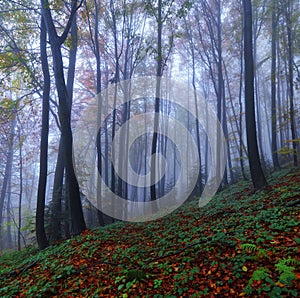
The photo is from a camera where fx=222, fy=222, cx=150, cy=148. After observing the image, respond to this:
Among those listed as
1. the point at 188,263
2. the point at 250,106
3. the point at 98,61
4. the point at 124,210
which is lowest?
the point at 124,210

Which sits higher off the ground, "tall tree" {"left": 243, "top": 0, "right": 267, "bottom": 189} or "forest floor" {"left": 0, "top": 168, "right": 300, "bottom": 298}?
"tall tree" {"left": 243, "top": 0, "right": 267, "bottom": 189}

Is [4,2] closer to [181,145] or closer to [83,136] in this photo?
[83,136]

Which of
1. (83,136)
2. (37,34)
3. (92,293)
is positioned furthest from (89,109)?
(92,293)

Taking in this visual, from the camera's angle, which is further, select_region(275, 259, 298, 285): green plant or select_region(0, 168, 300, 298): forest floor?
select_region(0, 168, 300, 298): forest floor

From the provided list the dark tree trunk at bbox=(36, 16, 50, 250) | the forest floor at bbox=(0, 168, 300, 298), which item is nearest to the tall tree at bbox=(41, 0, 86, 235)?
the dark tree trunk at bbox=(36, 16, 50, 250)

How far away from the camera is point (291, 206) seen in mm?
5199

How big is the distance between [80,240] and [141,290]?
368 cm

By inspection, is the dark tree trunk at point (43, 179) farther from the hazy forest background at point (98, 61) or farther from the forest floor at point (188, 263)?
the forest floor at point (188, 263)

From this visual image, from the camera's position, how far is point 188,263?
3994mm

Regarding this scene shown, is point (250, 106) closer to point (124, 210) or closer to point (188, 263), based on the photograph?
point (188, 263)

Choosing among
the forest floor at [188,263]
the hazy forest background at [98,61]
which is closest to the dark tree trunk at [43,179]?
the hazy forest background at [98,61]

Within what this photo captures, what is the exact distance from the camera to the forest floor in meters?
3.12

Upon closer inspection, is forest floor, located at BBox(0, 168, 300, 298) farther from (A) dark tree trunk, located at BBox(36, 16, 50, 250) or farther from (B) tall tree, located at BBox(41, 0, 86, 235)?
(A) dark tree trunk, located at BBox(36, 16, 50, 250)

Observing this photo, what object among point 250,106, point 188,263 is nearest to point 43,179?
point 188,263
